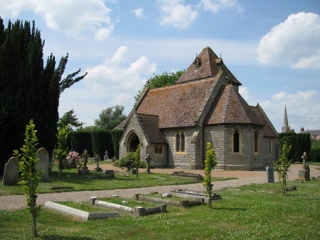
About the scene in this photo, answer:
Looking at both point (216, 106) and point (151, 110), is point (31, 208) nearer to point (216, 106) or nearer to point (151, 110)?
point (216, 106)

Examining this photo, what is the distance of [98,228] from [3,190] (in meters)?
8.72

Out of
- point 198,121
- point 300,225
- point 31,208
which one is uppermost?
point 198,121

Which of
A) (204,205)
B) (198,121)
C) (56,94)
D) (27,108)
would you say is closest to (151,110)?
(198,121)

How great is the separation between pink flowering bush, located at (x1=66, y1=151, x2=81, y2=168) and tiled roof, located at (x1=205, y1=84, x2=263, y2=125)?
11.9 metres

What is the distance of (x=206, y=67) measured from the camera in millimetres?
40656

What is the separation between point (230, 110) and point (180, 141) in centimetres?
568

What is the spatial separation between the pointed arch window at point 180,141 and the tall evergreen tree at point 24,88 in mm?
12892

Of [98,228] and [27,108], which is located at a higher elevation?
[27,108]

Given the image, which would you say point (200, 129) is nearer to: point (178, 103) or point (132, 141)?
point (178, 103)

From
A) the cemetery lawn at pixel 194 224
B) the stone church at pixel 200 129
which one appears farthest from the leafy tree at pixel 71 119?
the cemetery lawn at pixel 194 224

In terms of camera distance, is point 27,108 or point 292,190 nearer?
point 292,190

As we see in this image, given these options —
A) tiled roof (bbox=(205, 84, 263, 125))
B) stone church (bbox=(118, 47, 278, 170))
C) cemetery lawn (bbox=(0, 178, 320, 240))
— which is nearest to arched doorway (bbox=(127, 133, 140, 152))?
stone church (bbox=(118, 47, 278, 170))

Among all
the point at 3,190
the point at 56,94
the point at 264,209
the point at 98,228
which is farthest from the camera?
the point at 56,94

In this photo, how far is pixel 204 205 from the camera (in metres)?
12.3
